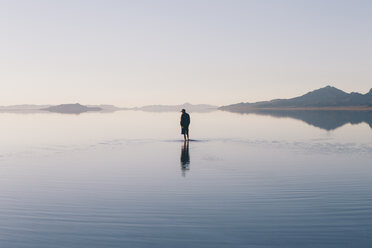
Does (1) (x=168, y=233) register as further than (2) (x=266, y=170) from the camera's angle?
No

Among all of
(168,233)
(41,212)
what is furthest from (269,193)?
(41,212)

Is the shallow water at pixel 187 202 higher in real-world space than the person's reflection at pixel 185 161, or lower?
lower

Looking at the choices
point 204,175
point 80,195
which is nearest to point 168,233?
point 80,195

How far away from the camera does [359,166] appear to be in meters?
17.8

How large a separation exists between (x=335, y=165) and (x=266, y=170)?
4207 mm

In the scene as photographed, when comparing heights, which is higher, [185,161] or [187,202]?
[185,161]

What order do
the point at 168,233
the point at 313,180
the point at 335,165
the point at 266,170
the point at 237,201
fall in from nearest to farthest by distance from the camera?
the point at 168,233, the point at 237,201, the point at 313,180, the point at 266,170, the point at 335,165

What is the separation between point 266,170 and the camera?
55.9ft

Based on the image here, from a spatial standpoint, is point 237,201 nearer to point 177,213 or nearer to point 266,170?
point 177,213

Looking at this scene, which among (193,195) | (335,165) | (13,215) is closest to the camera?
(13,215)

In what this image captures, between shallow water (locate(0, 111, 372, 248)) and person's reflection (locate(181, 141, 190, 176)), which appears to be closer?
shallow water (locate(0, 111, 372, 248))

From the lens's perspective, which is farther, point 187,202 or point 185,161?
point 185,161

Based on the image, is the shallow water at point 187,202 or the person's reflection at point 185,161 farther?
the person's reflection at point 185,161

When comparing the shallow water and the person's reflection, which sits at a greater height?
the person's reflection
